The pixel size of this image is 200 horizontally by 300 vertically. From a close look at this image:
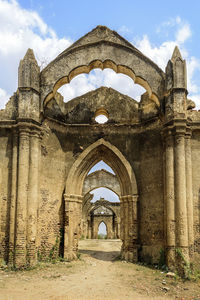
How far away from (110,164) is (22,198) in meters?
4.63

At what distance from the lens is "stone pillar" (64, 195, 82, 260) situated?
1279 cm

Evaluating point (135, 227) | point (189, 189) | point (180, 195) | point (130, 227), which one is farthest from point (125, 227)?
point (189, 189)

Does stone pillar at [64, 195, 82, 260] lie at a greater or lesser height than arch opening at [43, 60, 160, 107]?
lesser

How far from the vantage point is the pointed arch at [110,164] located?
44.1 feet

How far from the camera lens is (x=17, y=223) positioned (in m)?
10.9

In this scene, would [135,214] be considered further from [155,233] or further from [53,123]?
[53,123]

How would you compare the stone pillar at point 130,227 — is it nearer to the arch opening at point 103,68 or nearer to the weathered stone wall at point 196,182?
the weathered stone wall at point 196,182

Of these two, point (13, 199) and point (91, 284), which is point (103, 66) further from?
point (91, 284)

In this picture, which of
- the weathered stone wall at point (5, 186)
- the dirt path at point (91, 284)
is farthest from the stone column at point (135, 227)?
the weathered stone wall at point (5, 186)

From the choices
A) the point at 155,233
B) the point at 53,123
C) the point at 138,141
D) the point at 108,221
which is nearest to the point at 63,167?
the point at 53,123

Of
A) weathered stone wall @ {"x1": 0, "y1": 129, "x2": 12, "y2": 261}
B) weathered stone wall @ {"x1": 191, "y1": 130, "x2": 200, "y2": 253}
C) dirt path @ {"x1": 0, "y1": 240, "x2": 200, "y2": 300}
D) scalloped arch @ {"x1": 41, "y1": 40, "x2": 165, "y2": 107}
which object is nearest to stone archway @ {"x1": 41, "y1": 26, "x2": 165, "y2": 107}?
scalloped arch @ {"x1": 41, "y1": 40, "x2": 165, "y2": 107}

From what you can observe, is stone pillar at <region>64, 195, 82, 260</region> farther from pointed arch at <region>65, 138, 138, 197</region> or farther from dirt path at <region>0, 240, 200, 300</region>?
dirt path at <region>0, 240, 200, 300</region>

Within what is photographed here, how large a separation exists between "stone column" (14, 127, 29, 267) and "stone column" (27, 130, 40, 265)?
0.50 ft

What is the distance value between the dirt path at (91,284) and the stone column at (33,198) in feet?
1.99
